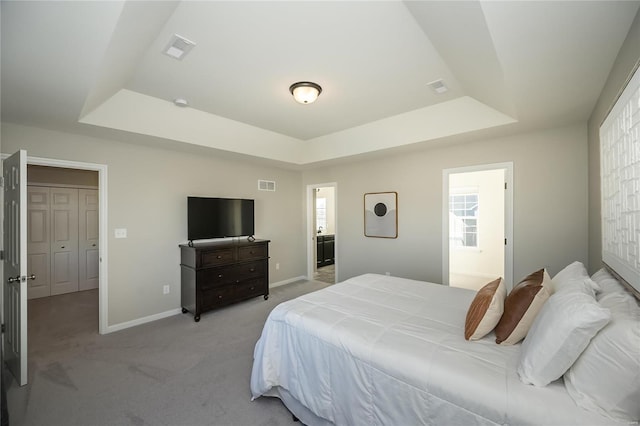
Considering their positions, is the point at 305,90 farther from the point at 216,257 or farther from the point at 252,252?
the point at 252,252

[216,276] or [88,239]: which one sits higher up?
[88,239]

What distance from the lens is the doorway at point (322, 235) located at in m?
5.84

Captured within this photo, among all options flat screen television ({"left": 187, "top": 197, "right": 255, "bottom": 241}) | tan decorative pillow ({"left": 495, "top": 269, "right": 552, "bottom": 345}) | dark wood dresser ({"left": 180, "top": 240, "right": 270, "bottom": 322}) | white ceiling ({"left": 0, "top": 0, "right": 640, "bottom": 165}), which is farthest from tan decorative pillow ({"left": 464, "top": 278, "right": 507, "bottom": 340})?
flat screen television ({"left": 187, "top": 197, "right": 255, "bottom": 241})

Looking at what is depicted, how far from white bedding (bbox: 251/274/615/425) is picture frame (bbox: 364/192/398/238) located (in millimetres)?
2186

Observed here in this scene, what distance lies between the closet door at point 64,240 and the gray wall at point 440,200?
14.4 ft

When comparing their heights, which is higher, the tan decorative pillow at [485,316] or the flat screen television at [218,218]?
the flat screen television at [218,218]

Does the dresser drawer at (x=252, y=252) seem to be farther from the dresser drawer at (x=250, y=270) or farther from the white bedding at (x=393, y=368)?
the white bedding at (x=393, y=368)

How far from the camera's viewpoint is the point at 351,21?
1891 millimetres

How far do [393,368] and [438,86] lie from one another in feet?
8.75

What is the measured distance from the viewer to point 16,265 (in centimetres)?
231

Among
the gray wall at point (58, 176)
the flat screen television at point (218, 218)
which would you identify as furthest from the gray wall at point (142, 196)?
the gray wall at point (58, 176)

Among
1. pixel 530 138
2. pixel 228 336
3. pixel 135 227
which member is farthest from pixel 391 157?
pixel 135 227

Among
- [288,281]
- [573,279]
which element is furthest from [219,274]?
[573,279]

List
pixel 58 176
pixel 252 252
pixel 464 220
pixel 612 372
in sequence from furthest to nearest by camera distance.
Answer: pixel 464 220 < pixel 58 176 < pixel 252 252 < pixel 612 372
